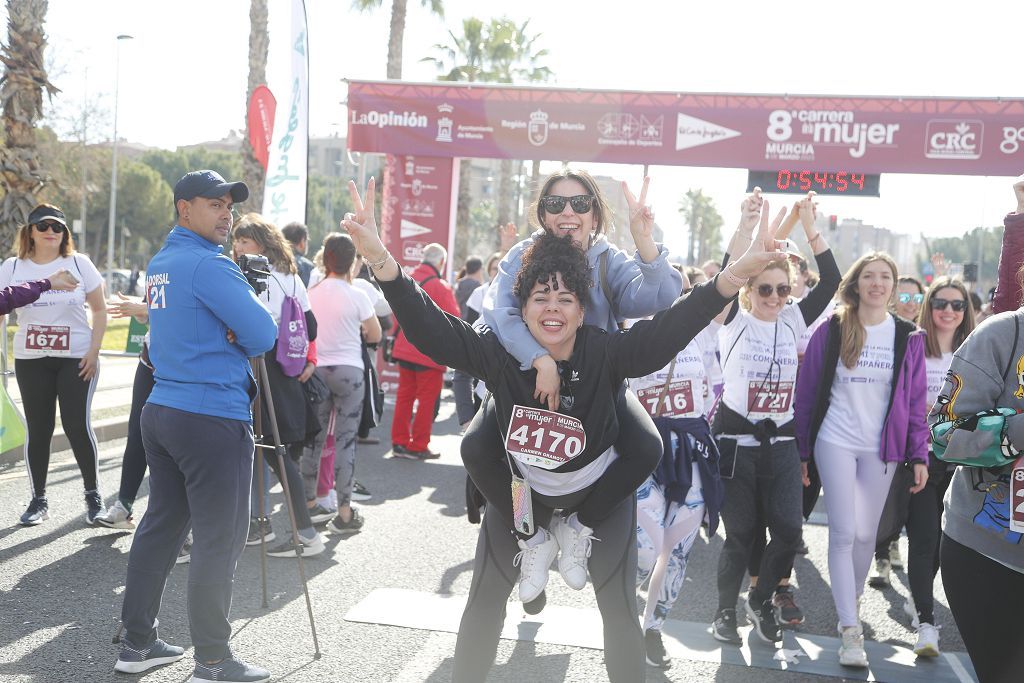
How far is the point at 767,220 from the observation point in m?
3.01

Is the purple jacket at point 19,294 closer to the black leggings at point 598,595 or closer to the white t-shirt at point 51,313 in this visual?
the white t-shirt at point 51,313

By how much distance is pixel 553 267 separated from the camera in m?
3.12

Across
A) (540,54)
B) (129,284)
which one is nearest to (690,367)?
(540,54)

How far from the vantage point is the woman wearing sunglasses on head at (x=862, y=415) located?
4770mm

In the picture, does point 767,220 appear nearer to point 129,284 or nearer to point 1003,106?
point 1003,106

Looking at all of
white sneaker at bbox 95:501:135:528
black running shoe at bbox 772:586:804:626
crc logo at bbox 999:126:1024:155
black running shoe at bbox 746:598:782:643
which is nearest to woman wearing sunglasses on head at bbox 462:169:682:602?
black running shoe at bbox 746:598:782:643

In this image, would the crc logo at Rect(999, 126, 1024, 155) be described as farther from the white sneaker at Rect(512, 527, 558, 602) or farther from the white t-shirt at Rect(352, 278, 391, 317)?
the white sneaker at Rect(512, 527, 558, 602)

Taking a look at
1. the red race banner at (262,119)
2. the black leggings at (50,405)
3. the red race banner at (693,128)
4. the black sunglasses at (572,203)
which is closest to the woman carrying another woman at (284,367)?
the black leggings at (50,405)

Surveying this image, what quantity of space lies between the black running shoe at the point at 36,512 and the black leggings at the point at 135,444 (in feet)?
2.12

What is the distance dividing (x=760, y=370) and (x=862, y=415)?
22.0 inches

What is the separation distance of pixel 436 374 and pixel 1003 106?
897 cm

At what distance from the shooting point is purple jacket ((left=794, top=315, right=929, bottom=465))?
15.5ft

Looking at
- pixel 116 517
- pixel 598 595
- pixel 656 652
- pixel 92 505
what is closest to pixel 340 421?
pixel 116 517

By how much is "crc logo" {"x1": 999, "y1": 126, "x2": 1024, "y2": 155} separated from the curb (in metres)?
11.8
